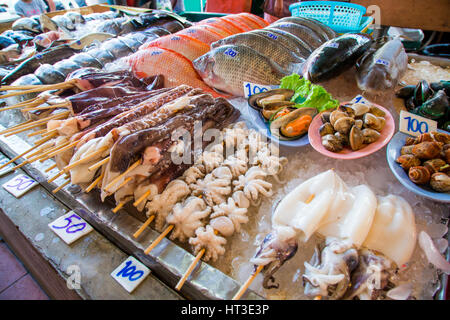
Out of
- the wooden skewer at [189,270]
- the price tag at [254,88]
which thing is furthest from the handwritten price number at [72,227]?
the price tag at [254,88]

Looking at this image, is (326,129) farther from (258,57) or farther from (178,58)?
(178,58)

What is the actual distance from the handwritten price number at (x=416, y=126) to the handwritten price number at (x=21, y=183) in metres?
3.22

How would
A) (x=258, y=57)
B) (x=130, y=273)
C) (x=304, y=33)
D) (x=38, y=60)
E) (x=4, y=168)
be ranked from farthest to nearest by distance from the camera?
(x=38, y=60) → (x=304, y=33) → (x=258, y=57) → (x=4, y=168) → (x=130, y=273)

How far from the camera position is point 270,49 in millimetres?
2896

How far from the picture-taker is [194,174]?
5.77ft

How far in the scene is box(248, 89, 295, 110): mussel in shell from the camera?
2.11 m

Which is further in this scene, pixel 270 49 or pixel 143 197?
pixel 270 49

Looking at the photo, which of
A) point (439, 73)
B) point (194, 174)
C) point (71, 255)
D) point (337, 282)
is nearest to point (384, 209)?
point (337, 282)

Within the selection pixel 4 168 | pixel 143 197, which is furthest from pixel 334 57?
pixel 4 168

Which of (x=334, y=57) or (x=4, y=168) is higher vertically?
(x=334, y=57)

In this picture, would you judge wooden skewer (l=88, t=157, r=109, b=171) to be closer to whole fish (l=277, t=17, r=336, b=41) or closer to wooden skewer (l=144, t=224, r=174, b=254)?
wooden skewer (l=144, t=224, r=174, b=254)

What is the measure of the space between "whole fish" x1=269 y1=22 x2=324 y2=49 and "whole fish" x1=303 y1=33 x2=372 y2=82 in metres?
0.80

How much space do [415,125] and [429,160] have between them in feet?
1.43
